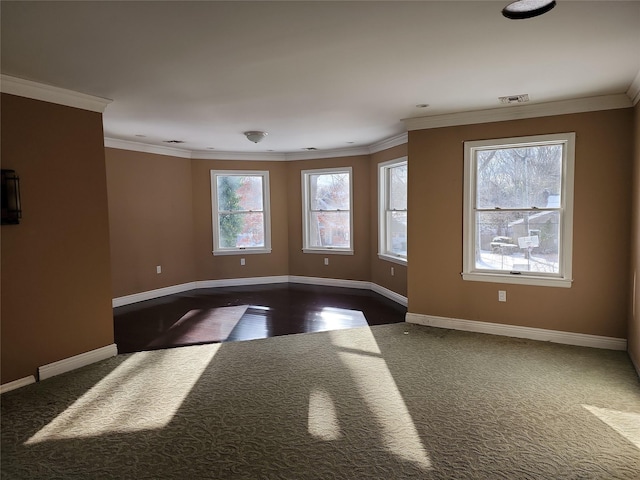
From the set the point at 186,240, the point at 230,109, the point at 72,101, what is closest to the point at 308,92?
the point at 230,109

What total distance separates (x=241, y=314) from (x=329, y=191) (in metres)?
2.93

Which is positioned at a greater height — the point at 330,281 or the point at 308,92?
the point at 308,92

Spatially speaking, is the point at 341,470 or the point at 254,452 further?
the point at 254,452

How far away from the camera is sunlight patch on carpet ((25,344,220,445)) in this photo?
2781 millimetres

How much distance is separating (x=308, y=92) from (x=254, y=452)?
2.79m

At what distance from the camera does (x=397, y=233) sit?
641 cm

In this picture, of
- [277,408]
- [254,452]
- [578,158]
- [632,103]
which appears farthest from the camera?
[578,158]

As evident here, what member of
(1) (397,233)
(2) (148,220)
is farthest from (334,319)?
(2) (148,220)

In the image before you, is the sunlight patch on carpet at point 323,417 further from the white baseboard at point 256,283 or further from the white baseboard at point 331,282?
the white baseboard at point 331,282

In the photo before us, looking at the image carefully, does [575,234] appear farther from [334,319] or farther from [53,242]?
[53,242]

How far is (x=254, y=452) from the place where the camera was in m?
2.50

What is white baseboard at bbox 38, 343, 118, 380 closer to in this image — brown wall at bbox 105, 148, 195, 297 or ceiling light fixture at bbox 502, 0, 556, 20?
brown wall at bbox 105, 148, 195, 297

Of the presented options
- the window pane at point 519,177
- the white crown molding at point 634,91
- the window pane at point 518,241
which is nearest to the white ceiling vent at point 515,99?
the window pane at point 519,177

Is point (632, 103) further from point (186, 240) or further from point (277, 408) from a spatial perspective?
point (186, 240)
